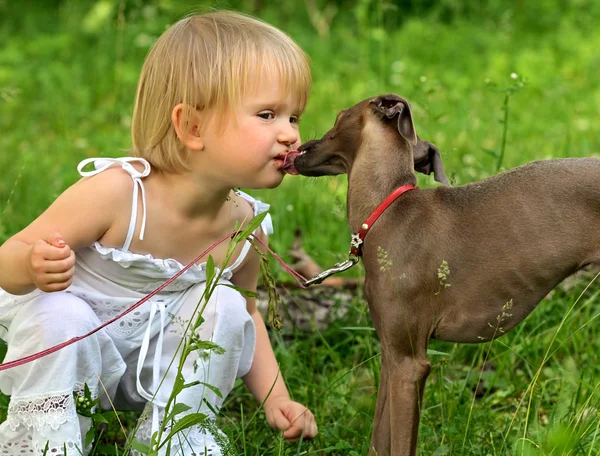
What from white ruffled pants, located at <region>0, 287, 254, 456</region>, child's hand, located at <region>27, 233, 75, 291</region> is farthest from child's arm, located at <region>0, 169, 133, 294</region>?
white ruffled pants, located at <region>0, 287, 254, 456</region>

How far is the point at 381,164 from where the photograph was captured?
250cm

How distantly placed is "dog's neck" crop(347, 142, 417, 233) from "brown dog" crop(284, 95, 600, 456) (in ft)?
0.06

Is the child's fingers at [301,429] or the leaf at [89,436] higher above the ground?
the leaf at [89,436]

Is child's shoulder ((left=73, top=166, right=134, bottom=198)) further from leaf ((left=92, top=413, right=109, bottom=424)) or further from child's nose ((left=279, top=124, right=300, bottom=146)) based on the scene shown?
leaf ((left=92, top=413, right=109, bottom=424))

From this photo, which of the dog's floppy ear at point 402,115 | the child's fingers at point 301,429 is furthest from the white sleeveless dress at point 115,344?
the dog's floppy ear at point 402,115

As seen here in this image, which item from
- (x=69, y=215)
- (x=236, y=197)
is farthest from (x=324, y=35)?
(x=69, y=215)

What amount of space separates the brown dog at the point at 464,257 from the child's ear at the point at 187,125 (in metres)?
0.59

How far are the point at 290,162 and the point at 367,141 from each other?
0.25 m

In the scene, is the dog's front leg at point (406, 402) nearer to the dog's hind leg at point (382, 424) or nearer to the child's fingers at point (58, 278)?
the dog's hind leg at point (382, 424)

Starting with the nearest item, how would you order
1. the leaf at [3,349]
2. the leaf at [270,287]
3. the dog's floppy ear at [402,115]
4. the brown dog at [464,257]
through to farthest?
the leaf at [270,287] → the brown dog at [464,257] → the dog's floppy ear at [402,115] → the leaf at [3,349]

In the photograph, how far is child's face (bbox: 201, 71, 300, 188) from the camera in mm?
2617

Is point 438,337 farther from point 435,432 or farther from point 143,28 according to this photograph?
point 143,28

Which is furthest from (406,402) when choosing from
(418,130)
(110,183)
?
(418,130)

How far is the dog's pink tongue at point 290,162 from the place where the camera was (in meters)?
2.63
